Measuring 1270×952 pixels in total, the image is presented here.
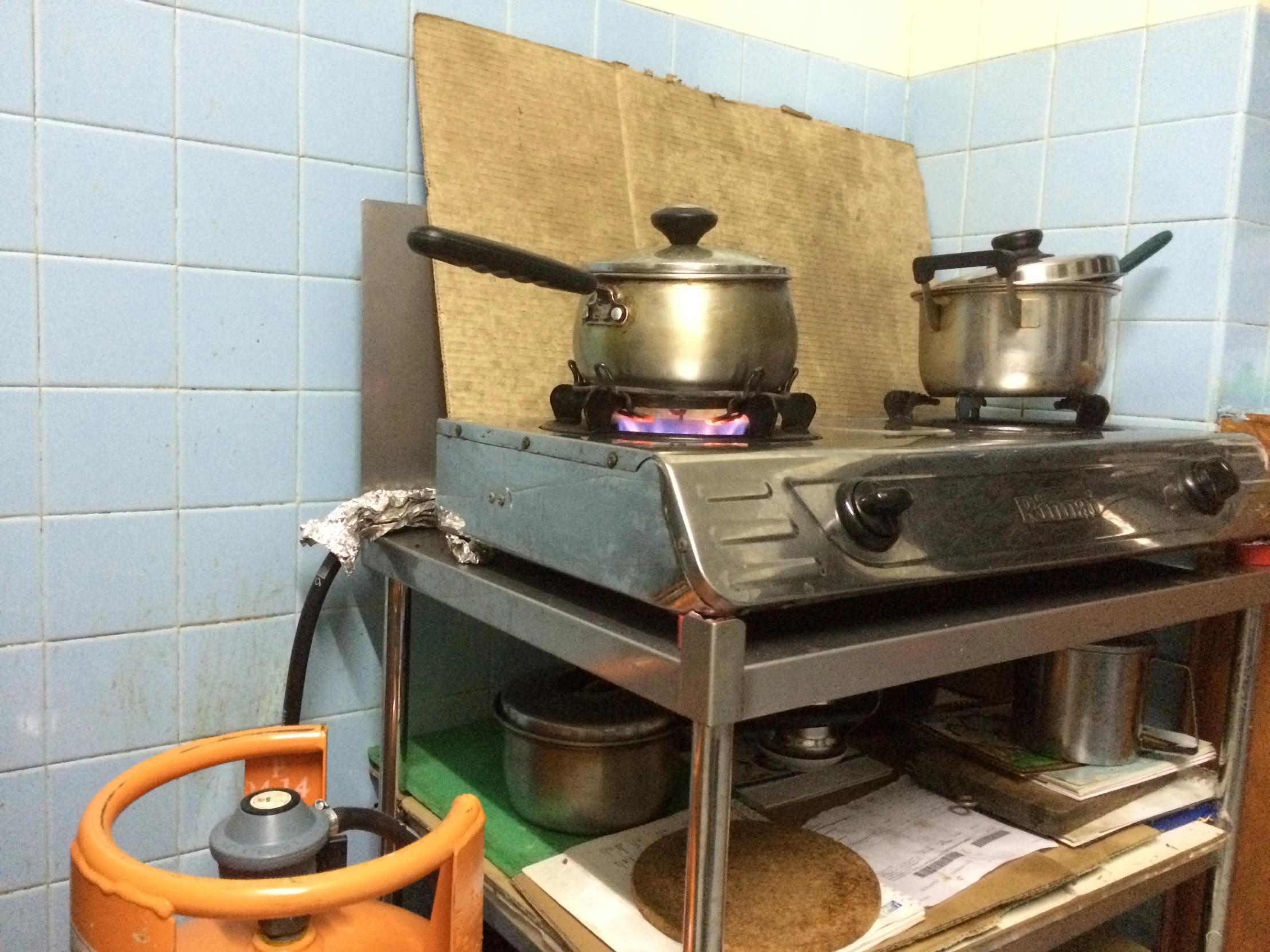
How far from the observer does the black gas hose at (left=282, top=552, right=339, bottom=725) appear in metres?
1.05

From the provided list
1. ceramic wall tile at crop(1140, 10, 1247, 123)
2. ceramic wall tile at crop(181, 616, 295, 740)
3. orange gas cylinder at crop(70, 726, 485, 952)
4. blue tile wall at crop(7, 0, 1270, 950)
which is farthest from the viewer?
ceramic wall tile at crop(1140, 10, 1247, 123)

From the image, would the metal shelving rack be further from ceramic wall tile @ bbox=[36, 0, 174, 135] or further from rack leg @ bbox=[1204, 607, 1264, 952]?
ceramic wall tile @ bbox=[36, 0, 174, 135]

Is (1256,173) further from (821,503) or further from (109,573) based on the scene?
(109,573)

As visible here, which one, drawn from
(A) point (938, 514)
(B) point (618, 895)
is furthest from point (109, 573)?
(A) point (938, 514)

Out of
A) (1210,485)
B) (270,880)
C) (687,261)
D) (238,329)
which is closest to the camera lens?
(270,880)

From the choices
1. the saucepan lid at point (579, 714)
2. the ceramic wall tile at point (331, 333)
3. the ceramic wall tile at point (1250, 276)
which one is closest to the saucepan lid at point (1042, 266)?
the ceramic wall tile at point (1250, 276)

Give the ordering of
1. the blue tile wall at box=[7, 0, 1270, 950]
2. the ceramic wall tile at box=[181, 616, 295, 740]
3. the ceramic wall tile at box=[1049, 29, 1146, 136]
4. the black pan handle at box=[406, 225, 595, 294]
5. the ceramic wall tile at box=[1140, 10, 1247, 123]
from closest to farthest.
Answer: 1. the black pan handle at box=[406, 225, 595, 294]
2. the blue tile wall at box=[7, 0, 1270, 950]
3. the ceramic wall tile at box=[181, 616, 295, 740]
4. the ceramic wall tile at box=[1140, 10, 1247, 123]
5. the ceramic wall tile at box=[1049, 29, 1146, 136]

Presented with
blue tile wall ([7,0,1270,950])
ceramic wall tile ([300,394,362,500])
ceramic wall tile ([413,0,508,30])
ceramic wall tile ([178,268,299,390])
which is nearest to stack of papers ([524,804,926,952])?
blue tile wall ([7,0,1270,950])

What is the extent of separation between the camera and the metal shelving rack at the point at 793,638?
2.21 ft

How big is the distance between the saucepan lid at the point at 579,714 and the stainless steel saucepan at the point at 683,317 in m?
0.33

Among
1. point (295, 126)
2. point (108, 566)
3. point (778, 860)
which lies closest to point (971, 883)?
point (778, 860)

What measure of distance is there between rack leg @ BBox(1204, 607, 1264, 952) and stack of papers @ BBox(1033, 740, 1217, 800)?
0.10 feet

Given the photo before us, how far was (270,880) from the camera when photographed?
65 centimetres

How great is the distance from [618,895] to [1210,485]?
69 cm
